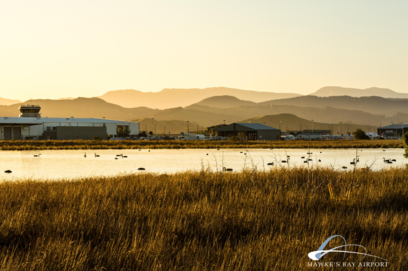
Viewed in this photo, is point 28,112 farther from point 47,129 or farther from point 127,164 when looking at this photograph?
point 127,164

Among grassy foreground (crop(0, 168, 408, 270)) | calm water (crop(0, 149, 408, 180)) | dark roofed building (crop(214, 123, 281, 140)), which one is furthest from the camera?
dark roofed building (crop(214, 123, 281, 140))

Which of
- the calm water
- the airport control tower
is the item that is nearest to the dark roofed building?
the airport control tower

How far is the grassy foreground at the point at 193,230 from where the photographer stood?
725cm

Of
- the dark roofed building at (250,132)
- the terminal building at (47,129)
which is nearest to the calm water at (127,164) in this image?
the terminal building at (47,129)

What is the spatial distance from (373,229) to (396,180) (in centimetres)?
900

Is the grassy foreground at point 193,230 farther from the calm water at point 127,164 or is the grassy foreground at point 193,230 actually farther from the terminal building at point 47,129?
the terminal building at point 47,129

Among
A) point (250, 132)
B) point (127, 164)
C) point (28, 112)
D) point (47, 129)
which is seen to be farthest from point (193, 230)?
point (28, 112)

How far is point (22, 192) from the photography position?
556 inches

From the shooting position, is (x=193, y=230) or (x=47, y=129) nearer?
(x=193, y=230)

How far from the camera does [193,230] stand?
30.7ft

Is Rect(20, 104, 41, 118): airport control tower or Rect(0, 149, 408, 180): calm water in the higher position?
Rect(20, 104, 41, 118): airport control tower

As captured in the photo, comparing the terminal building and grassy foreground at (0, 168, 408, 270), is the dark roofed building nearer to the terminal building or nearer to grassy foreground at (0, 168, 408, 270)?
the terminal building

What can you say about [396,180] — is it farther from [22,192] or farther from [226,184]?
[22,192]

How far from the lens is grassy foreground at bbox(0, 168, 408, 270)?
7.25 metres
